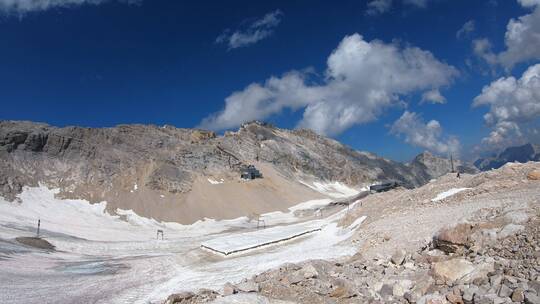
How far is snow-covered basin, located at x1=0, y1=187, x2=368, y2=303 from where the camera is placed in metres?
26.9

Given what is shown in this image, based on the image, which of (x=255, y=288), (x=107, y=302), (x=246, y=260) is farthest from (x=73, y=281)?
(x=255, y=288)

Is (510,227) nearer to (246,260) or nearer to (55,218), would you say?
(246,260)

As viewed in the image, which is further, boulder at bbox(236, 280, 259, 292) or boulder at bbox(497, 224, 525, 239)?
boulder at bbox(236, 280, 259, 292)

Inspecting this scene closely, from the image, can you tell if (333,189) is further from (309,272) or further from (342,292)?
(342,292)

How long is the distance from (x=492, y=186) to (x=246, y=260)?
18.2 meters

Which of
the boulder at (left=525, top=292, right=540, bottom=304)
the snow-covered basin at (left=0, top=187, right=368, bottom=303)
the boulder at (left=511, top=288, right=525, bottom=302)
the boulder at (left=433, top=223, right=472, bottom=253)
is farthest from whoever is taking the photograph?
the snow-covered basin at (left=0, top=187, right=368, bottom=303)

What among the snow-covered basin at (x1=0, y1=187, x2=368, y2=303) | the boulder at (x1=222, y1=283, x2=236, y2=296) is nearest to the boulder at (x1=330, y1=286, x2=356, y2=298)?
the boulder at (x1=222, y1=283, x2=236, y2=296)

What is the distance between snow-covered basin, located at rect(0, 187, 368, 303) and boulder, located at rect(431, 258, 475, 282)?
40.0 ft

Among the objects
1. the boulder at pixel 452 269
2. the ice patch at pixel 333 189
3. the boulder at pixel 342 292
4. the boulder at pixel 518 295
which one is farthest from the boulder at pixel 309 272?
the ice patch at pixel 333 189

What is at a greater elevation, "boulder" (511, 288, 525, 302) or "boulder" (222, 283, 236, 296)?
"boulder" (511, 288, 525, 302)

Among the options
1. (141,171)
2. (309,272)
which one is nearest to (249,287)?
(309,272)

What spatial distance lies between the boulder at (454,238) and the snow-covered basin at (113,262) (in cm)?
952

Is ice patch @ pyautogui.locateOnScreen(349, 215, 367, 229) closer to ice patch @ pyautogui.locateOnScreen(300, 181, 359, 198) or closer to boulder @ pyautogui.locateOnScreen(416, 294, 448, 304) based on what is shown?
boulder @ pyautogui.locateOnScreen(416, 294, 448, 304)

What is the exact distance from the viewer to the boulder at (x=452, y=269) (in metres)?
16.2
